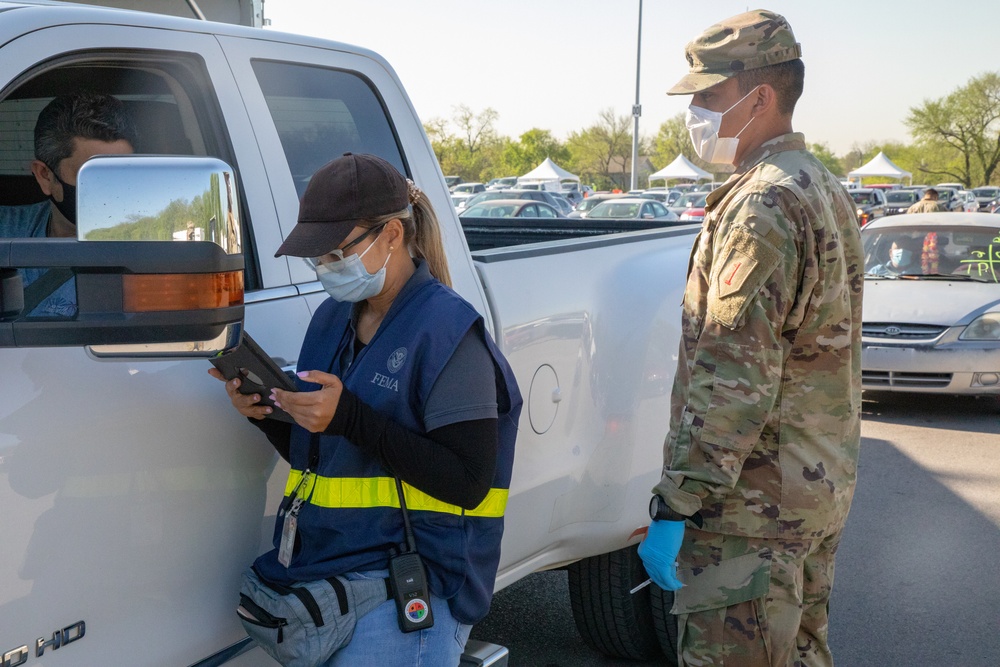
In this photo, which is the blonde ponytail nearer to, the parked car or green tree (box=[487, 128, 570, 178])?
the parked car

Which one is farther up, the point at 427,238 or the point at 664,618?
the point at 427,238

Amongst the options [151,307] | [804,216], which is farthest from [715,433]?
[151,307]

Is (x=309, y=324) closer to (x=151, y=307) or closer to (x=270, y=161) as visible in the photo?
(x=270, y=161)

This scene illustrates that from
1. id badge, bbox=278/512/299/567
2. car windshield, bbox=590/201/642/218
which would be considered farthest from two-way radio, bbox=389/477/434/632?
car windshield, bbox=590/201/642/218

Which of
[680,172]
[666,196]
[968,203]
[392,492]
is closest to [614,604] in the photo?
[392,492]

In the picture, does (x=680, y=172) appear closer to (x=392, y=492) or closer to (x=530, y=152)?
(x=392, y=492)

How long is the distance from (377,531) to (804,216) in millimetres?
1275

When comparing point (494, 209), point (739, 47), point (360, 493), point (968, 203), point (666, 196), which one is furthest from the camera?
point (968, 203)

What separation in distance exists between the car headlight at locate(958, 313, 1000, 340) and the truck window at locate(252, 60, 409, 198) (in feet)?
23.0

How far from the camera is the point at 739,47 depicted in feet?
8.61

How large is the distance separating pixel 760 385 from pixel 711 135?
78 cm

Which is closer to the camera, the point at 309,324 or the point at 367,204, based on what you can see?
the point at 367,204

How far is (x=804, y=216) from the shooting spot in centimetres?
247

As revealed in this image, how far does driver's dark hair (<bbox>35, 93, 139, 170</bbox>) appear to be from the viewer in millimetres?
2305
